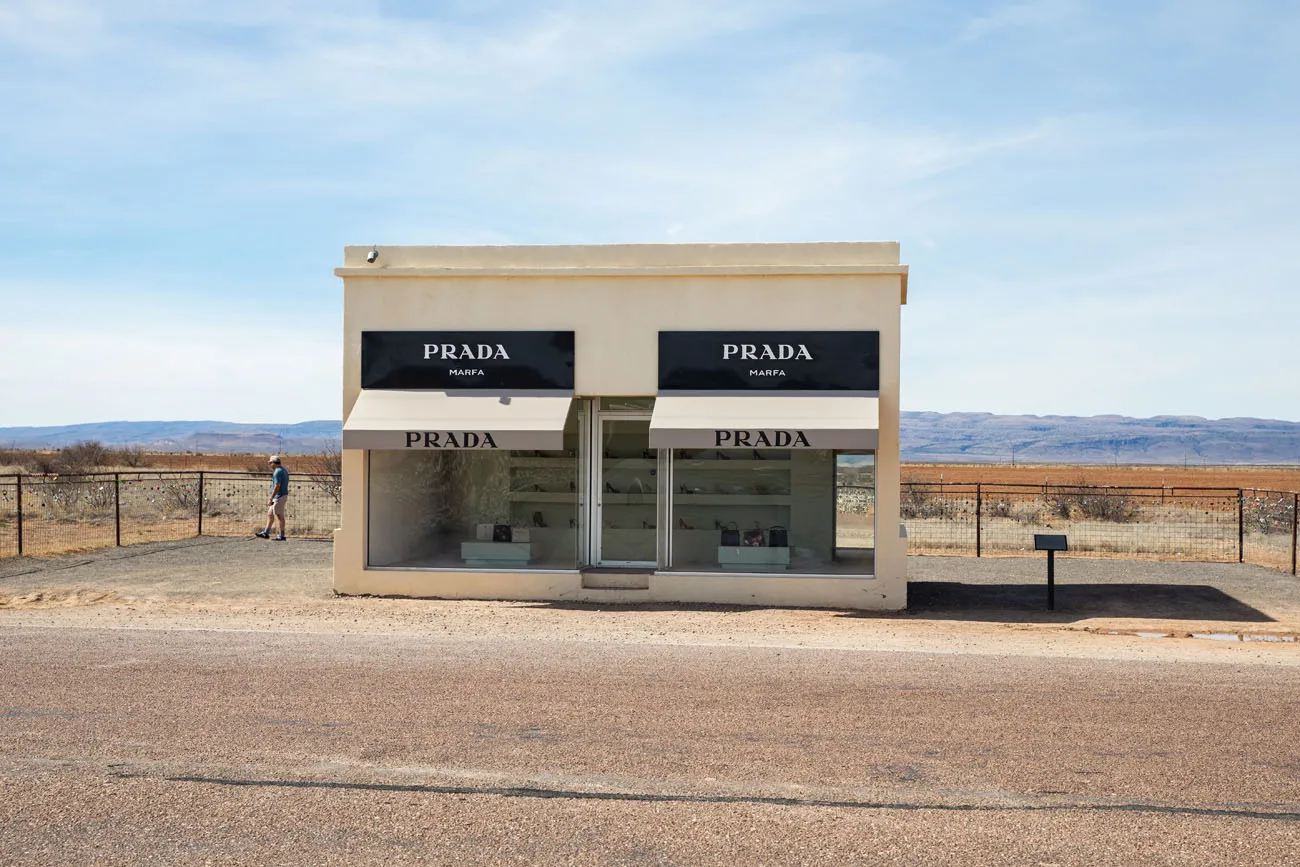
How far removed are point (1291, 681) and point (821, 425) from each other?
640 centimetres

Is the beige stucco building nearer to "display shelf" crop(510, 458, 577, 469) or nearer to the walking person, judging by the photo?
"display shelf" crop(510, 458, 577, 469)

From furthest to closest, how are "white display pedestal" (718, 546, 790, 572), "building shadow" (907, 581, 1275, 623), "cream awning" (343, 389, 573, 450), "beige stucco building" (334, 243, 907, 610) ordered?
1. "white display pedestal" (718, 546, 790, 572)
2. "cream awning" (343, 389, 573, 450)
3. "beige stucco building" (334, 243, 907, 610)
4. "building shadow" (907, 581, 1275, 623)

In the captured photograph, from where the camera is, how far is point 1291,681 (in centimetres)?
918

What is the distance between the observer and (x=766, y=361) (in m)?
15.1

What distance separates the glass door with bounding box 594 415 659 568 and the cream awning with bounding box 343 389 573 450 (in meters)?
0.76

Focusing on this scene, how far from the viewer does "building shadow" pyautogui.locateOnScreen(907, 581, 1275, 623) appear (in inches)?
557

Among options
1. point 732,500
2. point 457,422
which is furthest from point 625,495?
point 457,422

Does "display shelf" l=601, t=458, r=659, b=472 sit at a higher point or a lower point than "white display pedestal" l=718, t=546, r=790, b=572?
higher

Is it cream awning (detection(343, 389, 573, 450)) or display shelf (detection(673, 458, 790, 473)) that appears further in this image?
display shelf (detection(673, 458, 790, 473))

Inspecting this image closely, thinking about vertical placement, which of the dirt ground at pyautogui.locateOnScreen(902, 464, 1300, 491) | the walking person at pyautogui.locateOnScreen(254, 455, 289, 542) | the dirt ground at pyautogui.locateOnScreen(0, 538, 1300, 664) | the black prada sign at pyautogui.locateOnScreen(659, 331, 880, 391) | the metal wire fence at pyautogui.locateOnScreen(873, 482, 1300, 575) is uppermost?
the black prada sign at pyautogui.locateOnScreen(659, 331, 880, 391)

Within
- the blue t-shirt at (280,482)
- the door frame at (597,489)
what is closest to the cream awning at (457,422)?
the door frame at (597,489)

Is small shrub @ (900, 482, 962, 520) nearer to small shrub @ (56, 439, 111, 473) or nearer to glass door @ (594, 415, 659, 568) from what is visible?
glass door @ (594, 415, 659, 568)


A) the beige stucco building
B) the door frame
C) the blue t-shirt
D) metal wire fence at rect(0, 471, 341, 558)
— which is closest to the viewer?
the beige stucco building

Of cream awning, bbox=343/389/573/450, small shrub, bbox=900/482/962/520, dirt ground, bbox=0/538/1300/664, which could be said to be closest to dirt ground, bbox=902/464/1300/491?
small shrub, bbox=900/482/962/520
